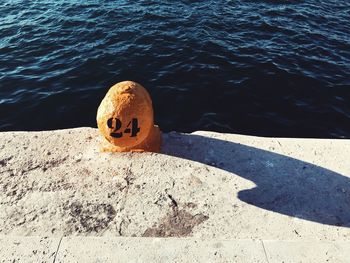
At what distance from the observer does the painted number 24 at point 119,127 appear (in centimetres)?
482

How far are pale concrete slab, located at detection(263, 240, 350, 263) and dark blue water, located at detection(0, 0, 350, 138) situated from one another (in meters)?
4.00

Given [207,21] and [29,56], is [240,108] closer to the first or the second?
[207,21]

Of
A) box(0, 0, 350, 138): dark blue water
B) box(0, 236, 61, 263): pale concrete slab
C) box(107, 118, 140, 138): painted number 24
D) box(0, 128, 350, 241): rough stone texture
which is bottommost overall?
box(0, 0, 350, 138): dark blue water

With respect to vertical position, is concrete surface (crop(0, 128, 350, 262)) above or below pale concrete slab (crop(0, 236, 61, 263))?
below

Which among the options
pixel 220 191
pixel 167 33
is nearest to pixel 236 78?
pixel 167 33

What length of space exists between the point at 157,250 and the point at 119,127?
166cm

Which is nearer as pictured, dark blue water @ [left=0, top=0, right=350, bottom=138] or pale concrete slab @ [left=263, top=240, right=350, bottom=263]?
pale concrete slab @ [left=263, top=240, right=350, bottom=263]

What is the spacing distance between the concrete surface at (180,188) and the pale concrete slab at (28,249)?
136mm

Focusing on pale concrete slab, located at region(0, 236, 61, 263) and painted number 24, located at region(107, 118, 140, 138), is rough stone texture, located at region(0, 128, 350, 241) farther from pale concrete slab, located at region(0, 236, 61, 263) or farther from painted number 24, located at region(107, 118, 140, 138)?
painted number 24, located at region(107, 118, 140, 138)

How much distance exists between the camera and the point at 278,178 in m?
5.06

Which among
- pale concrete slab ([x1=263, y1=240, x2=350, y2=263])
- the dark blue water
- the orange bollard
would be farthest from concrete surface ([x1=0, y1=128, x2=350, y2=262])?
the dark blue water

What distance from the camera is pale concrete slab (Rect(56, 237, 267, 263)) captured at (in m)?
3.86

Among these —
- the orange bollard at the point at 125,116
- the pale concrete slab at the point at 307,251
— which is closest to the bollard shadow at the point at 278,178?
the pale concrete slab at the point at 307,251

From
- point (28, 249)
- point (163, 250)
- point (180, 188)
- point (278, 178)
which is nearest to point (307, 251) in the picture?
point (278, 178)
